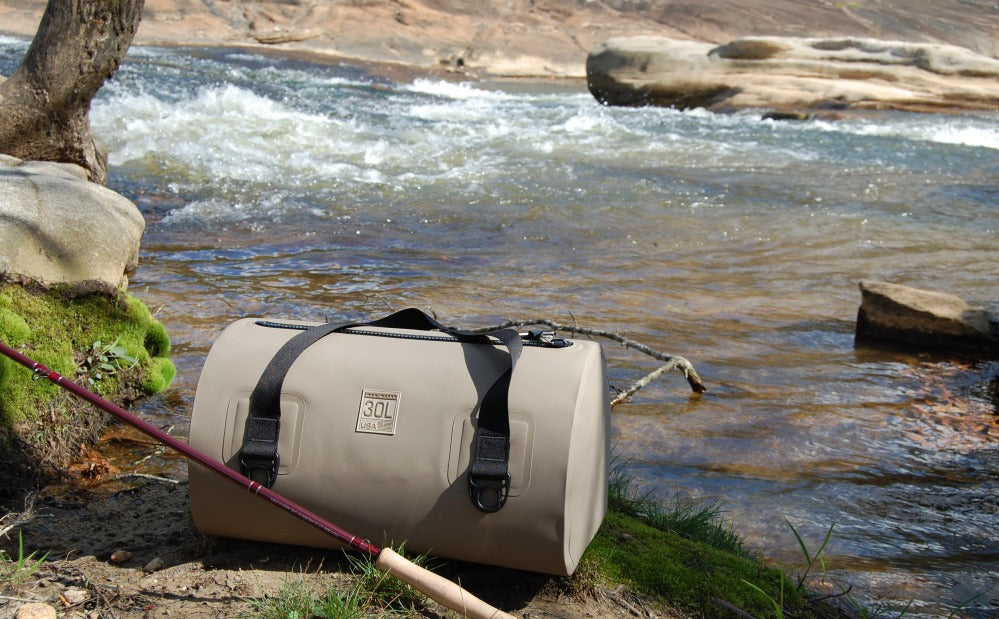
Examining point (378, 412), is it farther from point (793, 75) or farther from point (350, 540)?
point (793, 75)

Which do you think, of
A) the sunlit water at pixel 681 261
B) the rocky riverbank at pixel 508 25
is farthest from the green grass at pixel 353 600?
the rocky riverbank at pixel 508 25

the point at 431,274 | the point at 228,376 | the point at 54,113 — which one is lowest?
the point at 431,274

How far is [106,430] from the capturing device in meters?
3.48

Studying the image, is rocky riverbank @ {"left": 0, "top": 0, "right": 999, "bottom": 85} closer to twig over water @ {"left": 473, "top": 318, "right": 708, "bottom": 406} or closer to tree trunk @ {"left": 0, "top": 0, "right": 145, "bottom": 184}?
tree trunk @ {"left": 0, "top": 0, "right": 145, "bottom": 184}

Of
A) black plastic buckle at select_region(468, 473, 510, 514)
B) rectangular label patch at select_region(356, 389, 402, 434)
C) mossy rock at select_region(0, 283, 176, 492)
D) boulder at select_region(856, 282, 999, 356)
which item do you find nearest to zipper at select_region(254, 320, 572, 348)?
rectangular label patch at select_region(356, 389, 402, 434)

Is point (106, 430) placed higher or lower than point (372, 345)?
lower

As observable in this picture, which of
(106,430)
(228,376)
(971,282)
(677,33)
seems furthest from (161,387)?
(677,33)

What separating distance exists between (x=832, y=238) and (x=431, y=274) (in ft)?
12.6

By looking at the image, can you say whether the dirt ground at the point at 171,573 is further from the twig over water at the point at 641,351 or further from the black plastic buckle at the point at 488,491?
the twig over water at the point at 641,351

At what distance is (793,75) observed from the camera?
792 inches

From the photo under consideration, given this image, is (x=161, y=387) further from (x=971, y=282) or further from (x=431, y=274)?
(x=971, y=282)

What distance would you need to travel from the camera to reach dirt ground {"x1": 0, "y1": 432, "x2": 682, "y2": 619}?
2.22 metres

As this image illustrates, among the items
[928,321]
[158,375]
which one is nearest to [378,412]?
[158,375]

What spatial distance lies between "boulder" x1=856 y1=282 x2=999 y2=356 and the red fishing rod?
13.6 ft
